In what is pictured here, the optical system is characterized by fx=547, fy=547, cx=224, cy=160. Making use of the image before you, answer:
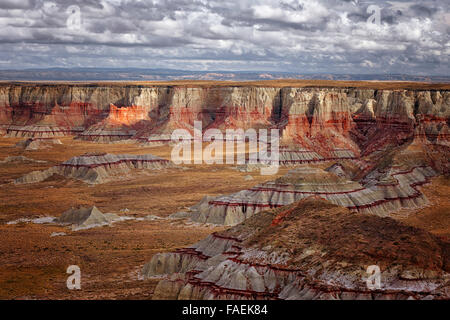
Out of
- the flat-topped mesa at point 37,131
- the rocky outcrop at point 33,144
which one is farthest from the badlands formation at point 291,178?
the rocky outcrop at point 33,144

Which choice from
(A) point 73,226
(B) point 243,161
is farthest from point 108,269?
(B) point 243,161

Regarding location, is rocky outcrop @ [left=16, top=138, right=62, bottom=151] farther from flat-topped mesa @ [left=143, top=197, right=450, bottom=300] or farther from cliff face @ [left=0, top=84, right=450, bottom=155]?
flat-topped mesa @ [left=143, top=197, right=450, bottom=300]

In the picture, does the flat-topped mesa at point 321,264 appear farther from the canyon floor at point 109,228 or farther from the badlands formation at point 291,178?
the canyon floor at point 109,228

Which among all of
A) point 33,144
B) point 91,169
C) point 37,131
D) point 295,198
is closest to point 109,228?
point 295,198

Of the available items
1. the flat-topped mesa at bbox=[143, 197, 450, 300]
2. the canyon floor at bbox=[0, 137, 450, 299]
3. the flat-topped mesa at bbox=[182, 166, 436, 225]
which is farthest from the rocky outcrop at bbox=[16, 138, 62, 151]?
the flat-topped mesa at bbox=[143, 197, 450, 300]

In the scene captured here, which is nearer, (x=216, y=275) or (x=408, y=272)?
(x=408, y=272)

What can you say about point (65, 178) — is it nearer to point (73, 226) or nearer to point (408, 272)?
point (73, 226)
